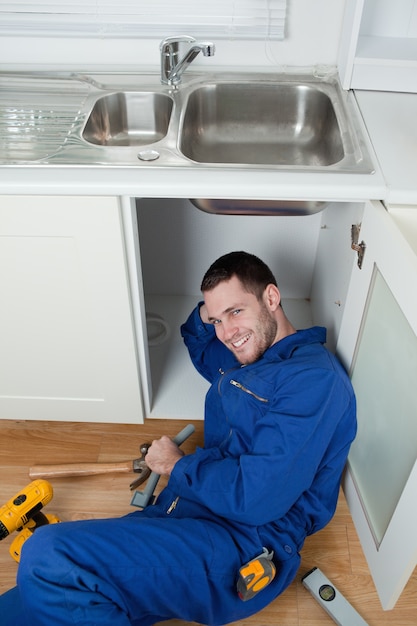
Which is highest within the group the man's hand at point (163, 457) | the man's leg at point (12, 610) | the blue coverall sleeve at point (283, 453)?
the blue coverall sleeve at point (283, 453)

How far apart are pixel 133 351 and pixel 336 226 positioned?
2.25 feet

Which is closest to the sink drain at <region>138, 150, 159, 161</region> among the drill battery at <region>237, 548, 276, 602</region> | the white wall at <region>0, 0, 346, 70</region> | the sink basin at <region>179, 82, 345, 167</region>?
the sink basin at <region>179, 82, 345, 167</region>

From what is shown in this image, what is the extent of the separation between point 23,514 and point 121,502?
0.90ft

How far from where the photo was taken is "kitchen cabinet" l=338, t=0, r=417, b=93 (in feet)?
4.60

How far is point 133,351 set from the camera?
1.41 metres

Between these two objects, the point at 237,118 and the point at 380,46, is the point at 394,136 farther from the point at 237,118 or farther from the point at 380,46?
the point at 237,118

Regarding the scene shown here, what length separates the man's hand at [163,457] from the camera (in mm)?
1303

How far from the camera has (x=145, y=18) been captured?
58.9 inches

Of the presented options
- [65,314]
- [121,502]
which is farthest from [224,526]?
[65,314]

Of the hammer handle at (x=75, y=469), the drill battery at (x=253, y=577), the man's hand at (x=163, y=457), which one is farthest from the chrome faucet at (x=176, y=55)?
the drill battery at (x=253, y=577)

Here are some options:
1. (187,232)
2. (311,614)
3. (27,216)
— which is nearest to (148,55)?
(187,232)

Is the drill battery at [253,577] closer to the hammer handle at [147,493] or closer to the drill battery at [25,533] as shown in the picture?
the hammer handle at [147,493]

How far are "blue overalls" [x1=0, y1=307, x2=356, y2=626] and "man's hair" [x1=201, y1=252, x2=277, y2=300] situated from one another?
0.48ft

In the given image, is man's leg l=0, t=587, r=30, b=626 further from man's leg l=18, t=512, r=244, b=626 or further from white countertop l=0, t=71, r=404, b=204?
white countertop l=0, t=71, r=404, b=204
